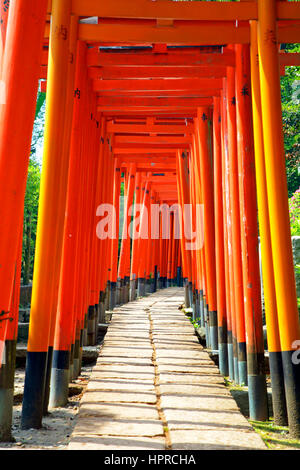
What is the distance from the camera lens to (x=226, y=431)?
11.6ft

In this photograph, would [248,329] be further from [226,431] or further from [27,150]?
[27,150]

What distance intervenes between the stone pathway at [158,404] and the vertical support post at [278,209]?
650mm

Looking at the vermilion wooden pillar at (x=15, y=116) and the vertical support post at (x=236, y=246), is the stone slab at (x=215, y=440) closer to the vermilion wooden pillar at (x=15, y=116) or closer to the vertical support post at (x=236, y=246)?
the vermilion wooden pillar at (x=15, y=116)

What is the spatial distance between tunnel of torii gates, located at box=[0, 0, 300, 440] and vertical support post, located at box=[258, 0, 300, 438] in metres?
0.01

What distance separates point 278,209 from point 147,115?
5.89m

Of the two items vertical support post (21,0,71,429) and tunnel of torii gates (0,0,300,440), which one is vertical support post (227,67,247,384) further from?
vertical support post (21,0,71,429)

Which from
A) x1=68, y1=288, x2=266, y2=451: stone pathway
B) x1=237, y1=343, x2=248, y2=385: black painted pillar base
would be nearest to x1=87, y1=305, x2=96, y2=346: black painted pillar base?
x1=68, y1=288, x2=266, y2=451: stone pathway

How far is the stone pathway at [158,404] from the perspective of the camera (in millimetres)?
3301

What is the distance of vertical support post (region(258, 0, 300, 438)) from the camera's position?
445 cm

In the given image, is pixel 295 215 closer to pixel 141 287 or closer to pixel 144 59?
pixel 141 287

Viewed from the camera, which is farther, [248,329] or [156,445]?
[248,329]

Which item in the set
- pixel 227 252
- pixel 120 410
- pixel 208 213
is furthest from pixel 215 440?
pixel 208 213
